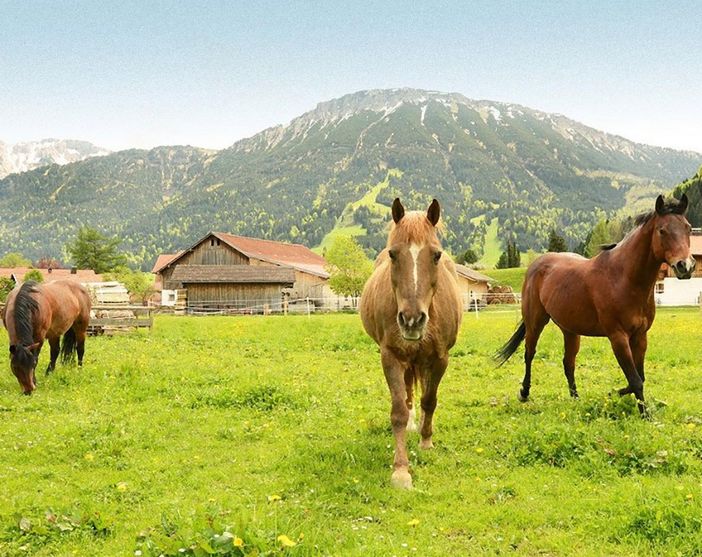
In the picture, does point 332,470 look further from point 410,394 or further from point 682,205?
point 682,205

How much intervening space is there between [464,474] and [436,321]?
5.85ft

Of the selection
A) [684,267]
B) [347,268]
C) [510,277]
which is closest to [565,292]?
[684,267]

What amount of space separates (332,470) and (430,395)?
5.22 ft

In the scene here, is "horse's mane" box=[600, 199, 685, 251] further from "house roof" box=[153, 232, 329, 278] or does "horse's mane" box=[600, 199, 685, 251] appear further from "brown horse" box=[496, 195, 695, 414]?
"house roof" box=[153, 232, 329, 278]

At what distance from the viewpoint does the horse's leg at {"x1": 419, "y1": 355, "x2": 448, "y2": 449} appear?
6.81 metres

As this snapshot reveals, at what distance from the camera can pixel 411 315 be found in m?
5.32

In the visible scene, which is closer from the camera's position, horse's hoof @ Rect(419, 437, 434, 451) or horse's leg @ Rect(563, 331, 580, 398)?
horse's hoof @ Rect(419, 437, 434, 451)

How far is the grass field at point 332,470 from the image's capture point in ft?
14.9

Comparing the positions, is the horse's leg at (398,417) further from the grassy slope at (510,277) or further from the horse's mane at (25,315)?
the grassy slope at (510,277)

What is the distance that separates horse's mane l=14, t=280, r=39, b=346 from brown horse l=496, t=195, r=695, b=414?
33.2 feet

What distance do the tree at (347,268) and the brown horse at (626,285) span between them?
4955cm

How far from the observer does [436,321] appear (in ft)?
21.4

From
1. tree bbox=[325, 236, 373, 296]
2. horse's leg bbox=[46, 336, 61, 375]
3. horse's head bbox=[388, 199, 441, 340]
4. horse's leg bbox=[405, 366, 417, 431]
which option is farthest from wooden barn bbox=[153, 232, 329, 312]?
horse's head bbox=[388, 199, 441, 340]

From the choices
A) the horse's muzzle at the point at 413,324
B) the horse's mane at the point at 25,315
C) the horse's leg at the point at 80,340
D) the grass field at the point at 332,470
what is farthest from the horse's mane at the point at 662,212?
the horse's leg at the point at 80,340
